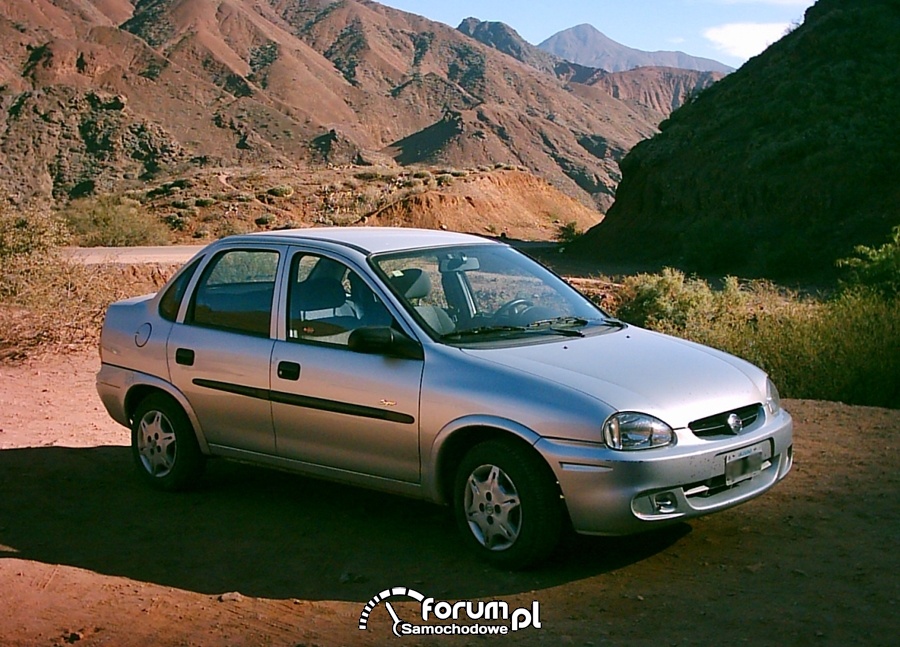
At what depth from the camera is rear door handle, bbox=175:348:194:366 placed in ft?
22.9

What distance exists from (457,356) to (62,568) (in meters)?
2.27

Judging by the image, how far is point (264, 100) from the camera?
87.1 meters

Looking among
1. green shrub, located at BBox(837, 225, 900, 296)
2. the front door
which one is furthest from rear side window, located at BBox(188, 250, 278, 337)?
green shrub, located at BBox(837, 225, 900, 296)

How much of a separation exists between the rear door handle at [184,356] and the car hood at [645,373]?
197 centimetres

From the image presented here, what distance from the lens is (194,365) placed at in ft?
22.8

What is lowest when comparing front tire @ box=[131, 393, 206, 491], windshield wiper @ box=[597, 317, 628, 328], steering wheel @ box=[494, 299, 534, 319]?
front tire @ box=[131, 393, 206, 491]

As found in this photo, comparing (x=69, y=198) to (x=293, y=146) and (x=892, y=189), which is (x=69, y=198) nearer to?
(x=293, y=146)

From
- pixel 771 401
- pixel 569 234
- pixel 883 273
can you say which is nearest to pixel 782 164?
pixel 569 234

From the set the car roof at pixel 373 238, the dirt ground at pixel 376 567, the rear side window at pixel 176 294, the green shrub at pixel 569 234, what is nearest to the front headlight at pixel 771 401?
Result: the dirt ground at pixel 376 567

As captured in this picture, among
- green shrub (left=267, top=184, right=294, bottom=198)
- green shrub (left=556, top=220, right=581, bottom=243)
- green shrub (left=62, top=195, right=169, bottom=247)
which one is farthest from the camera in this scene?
green shrub (left=267, top=184, right=294, bottom=198)

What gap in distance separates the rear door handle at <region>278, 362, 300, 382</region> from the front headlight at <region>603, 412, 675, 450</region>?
189 centimetres

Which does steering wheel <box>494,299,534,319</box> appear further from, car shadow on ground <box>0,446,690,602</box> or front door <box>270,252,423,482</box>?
car shadow on ground <box>0,446,690,602</box>

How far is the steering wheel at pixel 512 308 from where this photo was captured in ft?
21.0

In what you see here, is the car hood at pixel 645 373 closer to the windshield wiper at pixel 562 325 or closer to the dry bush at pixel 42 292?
the windshield wiper at pixel 562 325
